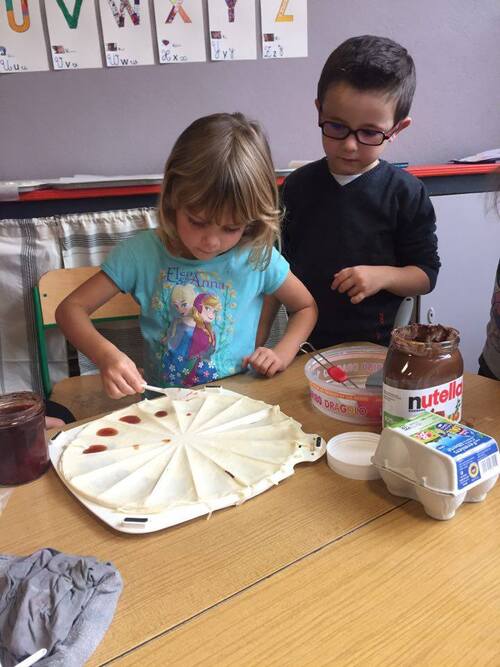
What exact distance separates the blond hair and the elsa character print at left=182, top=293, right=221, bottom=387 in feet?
0.62

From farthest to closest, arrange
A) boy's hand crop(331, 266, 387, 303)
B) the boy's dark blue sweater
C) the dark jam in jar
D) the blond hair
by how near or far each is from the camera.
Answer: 1. the boy's dark blue sweater
2. boy's hand crop(331, 266, 387, 303)
3. the blond hair
4. the dark jam in jar

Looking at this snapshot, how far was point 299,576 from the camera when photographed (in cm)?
51

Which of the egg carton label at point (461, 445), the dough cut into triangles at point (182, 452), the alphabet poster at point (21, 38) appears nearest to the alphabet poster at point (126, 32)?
the alphabet poster at point (21, 38)

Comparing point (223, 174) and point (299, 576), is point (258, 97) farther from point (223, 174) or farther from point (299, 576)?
point (299, 576)

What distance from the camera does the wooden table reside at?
1.44 ft

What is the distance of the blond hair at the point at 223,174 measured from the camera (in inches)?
38.6

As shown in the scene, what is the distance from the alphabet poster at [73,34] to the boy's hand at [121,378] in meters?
1.40

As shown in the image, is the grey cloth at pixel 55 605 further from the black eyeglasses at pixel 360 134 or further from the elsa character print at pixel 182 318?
the black eyeglasses at pixel 360 134

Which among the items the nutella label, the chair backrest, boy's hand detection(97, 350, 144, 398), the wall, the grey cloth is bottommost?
the chair backrest

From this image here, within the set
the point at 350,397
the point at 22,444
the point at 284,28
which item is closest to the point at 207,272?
the point at 350,397

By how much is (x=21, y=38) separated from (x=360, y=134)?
128cm

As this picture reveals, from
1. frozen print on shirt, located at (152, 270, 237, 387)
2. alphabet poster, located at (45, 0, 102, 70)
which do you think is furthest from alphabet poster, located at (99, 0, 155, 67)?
frozen print on shirt, located at (152, 270, 237, 387)

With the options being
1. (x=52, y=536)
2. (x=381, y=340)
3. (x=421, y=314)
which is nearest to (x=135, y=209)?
(x=381, y=340)

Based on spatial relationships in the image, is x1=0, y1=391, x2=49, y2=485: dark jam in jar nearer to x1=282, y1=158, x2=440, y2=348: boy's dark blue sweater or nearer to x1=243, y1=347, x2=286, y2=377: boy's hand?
x1=243, y1=347, x2=286, y2=377: boy's hand
